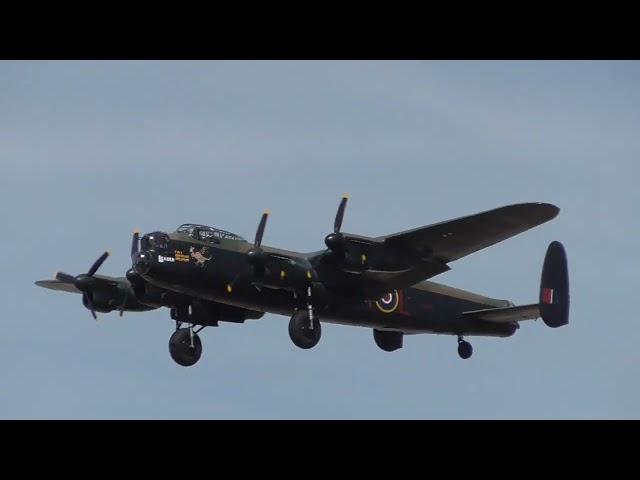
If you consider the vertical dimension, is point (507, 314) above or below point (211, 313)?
above

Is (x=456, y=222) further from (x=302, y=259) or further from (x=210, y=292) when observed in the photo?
(x=210, y=292)

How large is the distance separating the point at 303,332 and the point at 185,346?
4.90 metres

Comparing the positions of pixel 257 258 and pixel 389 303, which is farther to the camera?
pixel 389 303

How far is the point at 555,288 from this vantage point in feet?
152

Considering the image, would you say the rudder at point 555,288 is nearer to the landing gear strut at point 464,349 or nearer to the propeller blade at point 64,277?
the landing gear strut at point 464,349

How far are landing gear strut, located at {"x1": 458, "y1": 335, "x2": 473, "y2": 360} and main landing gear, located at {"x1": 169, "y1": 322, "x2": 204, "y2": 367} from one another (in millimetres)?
9245

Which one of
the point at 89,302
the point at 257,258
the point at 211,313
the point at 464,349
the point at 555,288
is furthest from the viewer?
the point at 464,349

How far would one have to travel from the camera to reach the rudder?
45.6 metres

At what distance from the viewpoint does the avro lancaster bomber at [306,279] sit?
4078 centimetres

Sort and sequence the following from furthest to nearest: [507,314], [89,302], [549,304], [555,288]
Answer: [507,314] → [555,288] → [549,304] → [89,302]

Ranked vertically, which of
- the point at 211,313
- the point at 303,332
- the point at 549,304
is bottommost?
the point at 303,332

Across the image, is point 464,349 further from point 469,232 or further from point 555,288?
point 469,232

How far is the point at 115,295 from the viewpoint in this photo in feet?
150

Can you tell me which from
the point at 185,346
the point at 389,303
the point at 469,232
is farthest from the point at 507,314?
the point at 185,346
